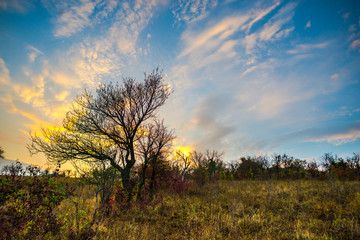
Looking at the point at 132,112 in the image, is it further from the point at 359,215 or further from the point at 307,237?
the point at 359,215

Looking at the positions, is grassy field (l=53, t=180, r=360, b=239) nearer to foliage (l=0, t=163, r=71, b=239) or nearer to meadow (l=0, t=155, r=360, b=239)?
meadow (l=0, t=155, r=360, b=239)

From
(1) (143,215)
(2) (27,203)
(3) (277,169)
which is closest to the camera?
(2) (27,203)

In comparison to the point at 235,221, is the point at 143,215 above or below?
below

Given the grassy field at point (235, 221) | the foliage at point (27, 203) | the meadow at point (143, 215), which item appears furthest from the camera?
the grassy field at point (235, 221)

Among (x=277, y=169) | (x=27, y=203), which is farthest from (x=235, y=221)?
(x=277, y=169)

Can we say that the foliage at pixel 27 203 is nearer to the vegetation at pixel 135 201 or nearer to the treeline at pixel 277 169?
the vegetation at pixel 135 201

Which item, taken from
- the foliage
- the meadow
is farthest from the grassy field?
the foliage

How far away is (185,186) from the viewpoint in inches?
472

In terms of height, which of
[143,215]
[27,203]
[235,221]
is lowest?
[143,215]

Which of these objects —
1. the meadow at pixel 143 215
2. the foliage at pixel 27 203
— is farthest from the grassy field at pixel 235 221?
the foliage at pixel 27 203

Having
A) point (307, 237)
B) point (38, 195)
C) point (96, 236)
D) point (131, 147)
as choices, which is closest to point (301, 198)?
point (307, 237)

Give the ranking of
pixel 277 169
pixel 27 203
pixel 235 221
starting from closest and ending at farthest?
1. pixel 27 203
2. pixel 235 221
3. pixel 277 169

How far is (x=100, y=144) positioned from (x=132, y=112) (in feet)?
10.8

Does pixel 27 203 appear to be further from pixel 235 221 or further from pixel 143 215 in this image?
pixel 235 221
